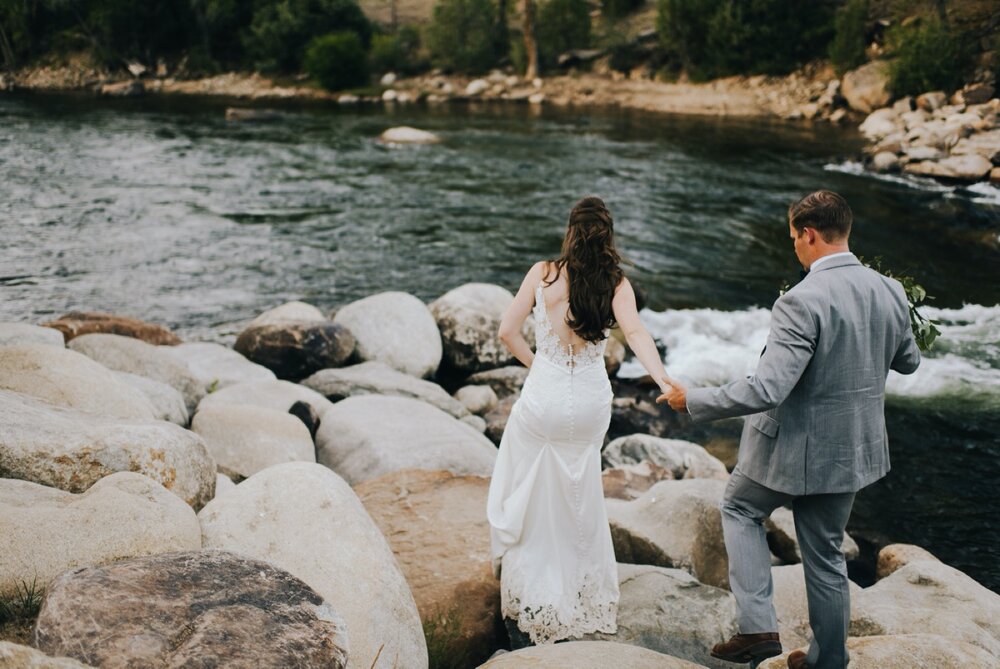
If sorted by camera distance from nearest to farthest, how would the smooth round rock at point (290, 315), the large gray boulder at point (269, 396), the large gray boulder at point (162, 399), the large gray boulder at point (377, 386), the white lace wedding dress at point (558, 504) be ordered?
→ the white lace wedding dress at point (558, 504), the large gray boulder at point (162, 399), the large gray boulder at point (269, 396), the large gray boulder at point (377, 386), the smooth round rock at point (290, 315)

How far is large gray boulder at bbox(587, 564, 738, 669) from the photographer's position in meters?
4.25

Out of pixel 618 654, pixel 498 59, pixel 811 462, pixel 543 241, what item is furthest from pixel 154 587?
pixel 498 59

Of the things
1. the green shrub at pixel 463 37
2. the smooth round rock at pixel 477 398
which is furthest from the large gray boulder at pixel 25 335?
the green shrub at pixel 463 37

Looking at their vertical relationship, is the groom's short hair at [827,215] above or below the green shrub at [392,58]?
below

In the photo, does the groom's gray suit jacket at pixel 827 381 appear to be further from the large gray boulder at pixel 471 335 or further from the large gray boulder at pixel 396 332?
the large gray boulder at pixel 471 335

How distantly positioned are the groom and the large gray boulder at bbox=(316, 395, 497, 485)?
10.1ft

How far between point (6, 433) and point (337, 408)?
3123 millimetres

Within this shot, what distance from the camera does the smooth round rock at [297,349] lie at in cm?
935

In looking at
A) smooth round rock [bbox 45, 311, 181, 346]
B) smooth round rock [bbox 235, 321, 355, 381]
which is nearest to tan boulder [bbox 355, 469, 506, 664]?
smooth round rock [bbox 235, 321, 355, 381]

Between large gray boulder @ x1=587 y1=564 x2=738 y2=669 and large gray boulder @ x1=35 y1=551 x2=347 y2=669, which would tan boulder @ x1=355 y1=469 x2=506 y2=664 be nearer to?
large gray boulder @ x1=587 y1=564 x2=738 y2=669

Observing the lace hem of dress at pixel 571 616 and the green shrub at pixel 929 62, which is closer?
the lace hem of dress at pixel 571 616

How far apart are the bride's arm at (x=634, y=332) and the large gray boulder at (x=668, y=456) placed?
10.7 ft

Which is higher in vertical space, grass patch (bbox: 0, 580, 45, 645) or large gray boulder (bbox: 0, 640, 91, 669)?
large gray boulder (bbox: 0, 640, 91, 669)

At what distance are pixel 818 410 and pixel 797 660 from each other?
1.18 m
